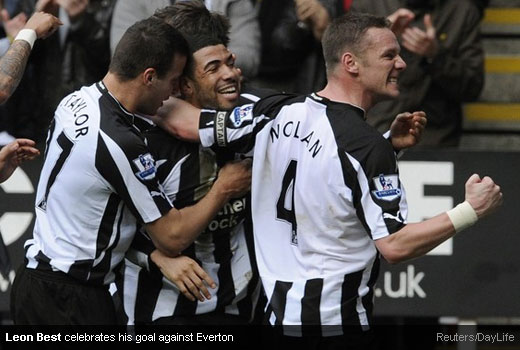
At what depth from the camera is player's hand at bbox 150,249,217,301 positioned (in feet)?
17.7

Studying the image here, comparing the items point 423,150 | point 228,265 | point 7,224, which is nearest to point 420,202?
point 423,150

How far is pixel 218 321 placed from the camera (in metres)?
5.69

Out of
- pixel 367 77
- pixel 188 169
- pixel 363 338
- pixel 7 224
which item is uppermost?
pixel 367 77

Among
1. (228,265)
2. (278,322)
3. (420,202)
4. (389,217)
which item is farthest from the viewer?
(420,202)

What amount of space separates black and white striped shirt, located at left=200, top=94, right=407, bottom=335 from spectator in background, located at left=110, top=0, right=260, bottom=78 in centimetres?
222

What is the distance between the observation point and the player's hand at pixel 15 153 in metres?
5.41

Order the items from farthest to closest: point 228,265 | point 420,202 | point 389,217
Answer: point 420,202
point 228,265
point 389,217

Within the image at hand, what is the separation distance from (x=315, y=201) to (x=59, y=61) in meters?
3.54

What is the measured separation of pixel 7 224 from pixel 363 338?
322 cm

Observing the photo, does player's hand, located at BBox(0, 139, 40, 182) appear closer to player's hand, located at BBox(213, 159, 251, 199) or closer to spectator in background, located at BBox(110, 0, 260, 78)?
player's hand, located at BBox(213, 159, 251, 199)

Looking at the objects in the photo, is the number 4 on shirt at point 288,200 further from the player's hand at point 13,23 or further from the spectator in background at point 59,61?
the spectator in background at point 59,61

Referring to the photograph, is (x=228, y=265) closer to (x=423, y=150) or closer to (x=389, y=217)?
(x=389, y=217)

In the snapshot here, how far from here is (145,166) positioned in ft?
17.1

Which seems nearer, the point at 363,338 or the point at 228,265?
the point at 363,338
